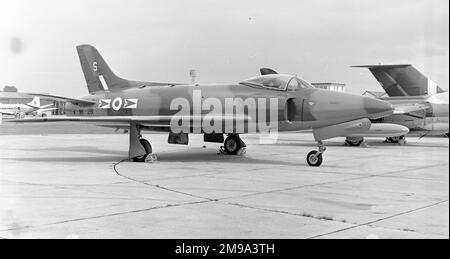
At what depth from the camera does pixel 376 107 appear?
33.6ft

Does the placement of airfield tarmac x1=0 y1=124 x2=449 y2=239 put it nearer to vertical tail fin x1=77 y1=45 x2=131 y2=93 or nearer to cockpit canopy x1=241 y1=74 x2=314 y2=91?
cockpit canopy x1=241 y1=74 x2=314 y2=91

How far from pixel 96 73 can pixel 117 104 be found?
82.7 inches

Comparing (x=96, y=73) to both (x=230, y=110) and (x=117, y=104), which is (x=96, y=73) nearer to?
(x=117, y=104)

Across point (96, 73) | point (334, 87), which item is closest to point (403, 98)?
point (334, 87)

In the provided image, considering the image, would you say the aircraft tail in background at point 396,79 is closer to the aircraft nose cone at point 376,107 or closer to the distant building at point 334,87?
the aircraft nose cone at point 376,107

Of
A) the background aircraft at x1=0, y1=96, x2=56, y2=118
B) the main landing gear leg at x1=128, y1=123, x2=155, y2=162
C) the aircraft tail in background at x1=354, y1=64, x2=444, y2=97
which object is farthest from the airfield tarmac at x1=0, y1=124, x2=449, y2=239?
the background aircraft at x1=0, y1=96, x2=56, y2=118

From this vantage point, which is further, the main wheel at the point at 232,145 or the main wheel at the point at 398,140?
the main wheel at the point at 398,140

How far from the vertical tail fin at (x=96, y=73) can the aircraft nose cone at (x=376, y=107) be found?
7691 mm

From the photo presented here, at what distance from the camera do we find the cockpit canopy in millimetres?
11297

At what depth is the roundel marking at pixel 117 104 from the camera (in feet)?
44.7

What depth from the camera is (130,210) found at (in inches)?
226

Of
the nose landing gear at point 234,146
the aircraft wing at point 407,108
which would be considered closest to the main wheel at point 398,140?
the aircraft wing at point 407,108
